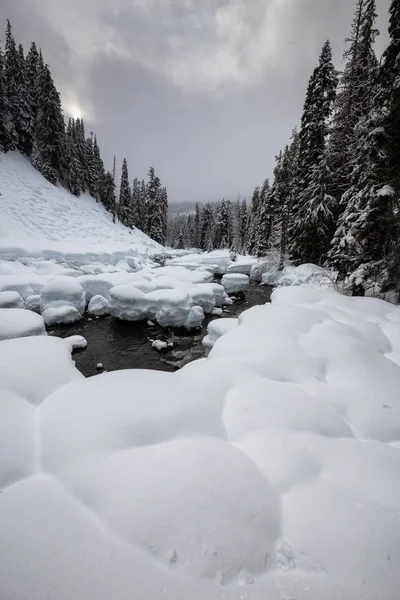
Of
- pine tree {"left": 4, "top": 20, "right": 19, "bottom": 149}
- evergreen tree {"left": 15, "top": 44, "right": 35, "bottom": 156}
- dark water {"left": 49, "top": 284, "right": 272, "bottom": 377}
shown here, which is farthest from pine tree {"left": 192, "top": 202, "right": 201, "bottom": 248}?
dark water {"left": 49, "top": 284, "right": 272, "bottom": 377}

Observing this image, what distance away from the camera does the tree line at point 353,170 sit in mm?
7262

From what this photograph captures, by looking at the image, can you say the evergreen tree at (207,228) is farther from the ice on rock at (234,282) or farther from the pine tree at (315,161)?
the ice on rock at (234,282)

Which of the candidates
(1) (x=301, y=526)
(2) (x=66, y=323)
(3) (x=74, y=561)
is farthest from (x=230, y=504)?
(2) (x=66, y=323)

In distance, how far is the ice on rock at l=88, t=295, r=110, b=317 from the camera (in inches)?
418

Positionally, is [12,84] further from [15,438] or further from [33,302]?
[15,438]

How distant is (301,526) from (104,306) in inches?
415

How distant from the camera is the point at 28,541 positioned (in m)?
1.29

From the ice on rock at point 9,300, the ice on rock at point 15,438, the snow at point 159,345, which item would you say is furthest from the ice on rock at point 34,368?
the ice on rock at point 9,300

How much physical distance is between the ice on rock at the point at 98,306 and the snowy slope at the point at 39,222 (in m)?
5.81

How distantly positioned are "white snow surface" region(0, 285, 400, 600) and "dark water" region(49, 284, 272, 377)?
13.9 feet

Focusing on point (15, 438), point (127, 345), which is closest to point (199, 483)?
point (15, 438)

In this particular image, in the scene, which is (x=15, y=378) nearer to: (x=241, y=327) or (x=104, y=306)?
(x=241, y=327)

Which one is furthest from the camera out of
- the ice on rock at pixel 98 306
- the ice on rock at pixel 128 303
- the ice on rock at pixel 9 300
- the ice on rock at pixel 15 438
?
the ice on rock at pixel 98 306

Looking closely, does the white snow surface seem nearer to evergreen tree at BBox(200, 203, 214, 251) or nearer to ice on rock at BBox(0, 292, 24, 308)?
ice on rock at BBox(0, 292, 24, 308)
